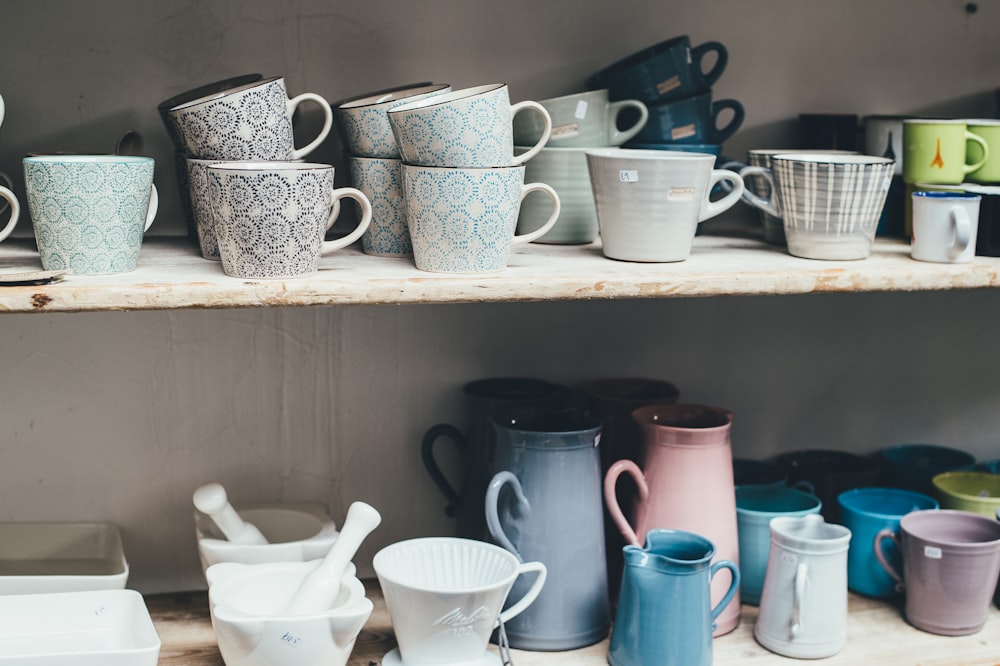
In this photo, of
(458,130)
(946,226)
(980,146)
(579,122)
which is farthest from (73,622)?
(980,146)

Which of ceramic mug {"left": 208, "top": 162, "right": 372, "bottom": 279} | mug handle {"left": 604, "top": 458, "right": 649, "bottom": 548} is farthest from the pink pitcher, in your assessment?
ceramic mug {"left": 208, "top": 162, "right": 372, "bottom": 279}

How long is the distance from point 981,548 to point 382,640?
2.18 feet

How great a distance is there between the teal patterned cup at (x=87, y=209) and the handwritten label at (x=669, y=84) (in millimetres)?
557

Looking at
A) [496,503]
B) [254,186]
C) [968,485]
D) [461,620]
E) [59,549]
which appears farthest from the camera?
[968,485]

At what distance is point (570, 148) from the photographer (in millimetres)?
1183

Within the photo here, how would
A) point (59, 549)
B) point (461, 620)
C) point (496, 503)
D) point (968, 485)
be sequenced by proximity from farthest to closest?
point (968, 485)
point (59, 549)
point (496, 503)
point (461, 620)

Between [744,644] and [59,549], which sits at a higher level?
[59,549]

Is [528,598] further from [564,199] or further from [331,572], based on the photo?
[564,199]

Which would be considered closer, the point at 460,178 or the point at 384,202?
the point at 460,178

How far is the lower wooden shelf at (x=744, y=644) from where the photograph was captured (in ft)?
3.82

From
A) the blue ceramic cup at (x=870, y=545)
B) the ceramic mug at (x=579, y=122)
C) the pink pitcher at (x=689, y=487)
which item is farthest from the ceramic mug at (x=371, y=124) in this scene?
the blue ceramic cup at (x=870, y=545)

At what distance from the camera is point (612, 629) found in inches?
46.6

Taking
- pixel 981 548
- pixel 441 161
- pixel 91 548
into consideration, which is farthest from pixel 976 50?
pixel 91 548

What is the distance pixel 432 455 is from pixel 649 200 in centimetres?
44
